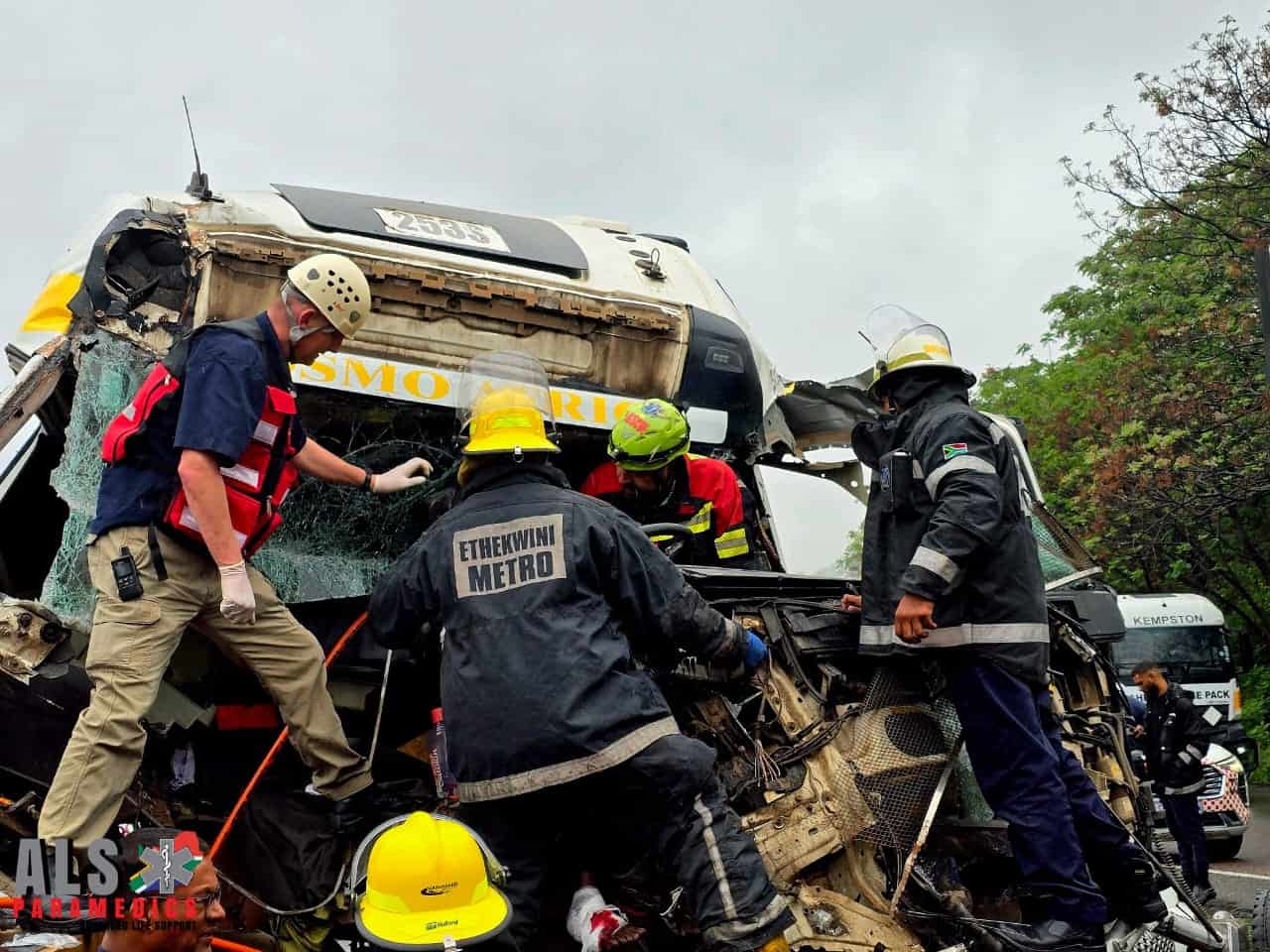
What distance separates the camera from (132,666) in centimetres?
347

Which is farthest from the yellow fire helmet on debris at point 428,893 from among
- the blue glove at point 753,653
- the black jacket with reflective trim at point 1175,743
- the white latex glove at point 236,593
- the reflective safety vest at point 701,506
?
the black jacket with reflective trim at point 1175,743

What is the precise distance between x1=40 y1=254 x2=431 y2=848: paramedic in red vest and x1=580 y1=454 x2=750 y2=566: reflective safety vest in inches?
59.8

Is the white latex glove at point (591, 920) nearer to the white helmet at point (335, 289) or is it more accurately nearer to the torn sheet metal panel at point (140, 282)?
the white helmet at point (335, 289)

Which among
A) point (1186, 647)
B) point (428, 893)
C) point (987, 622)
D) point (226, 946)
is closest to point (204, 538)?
point (226, 946)

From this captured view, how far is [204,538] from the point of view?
3.49 meters

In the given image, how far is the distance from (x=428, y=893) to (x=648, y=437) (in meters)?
2.58

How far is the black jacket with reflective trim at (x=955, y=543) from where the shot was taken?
3.82 metres

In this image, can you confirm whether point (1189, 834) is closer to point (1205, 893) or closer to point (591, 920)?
point (1205, 893)

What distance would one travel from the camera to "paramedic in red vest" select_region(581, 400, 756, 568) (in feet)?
16.0

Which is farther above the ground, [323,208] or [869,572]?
[323,208]

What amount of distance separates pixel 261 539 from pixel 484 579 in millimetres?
893

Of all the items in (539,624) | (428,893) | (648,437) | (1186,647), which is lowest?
(428,893)

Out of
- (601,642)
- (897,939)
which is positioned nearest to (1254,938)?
(897,939)

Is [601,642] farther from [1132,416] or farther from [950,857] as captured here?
[1132,416]
